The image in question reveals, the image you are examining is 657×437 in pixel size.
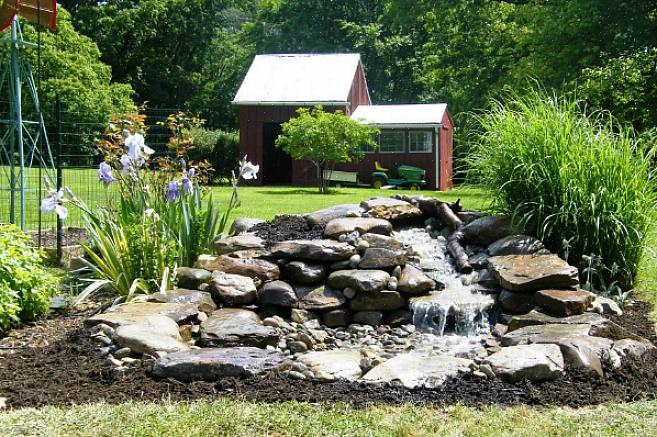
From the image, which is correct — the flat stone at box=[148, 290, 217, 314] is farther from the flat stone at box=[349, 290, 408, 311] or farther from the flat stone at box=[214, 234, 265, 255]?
the flat stone at box=[349, 290, 408, 311]

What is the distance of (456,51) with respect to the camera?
2231cm

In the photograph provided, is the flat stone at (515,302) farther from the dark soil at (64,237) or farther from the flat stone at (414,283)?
the dark soil at (64,237)

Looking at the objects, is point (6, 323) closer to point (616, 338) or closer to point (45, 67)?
point (616, 338)

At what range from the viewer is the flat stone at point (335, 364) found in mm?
4805

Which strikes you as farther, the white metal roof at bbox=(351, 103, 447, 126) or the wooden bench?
the white metal roof at bbox=(351, 103, 447, 126)

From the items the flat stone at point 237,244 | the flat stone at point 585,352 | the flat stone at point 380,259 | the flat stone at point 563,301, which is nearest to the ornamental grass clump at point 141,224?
the flat stone at point 237,244

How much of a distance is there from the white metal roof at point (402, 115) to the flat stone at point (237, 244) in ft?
55.0

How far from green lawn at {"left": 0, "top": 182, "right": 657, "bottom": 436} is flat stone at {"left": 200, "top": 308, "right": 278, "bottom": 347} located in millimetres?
1534

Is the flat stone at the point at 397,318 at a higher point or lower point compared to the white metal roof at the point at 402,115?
lower

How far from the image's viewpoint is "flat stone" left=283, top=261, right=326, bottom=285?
7.43 meters

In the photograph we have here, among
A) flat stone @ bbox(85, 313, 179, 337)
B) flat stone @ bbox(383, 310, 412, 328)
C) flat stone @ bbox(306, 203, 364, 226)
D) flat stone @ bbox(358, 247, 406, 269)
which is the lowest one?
flat stone @ bbox(383, 310, 412, 328)

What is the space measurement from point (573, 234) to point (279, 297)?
3022 mm

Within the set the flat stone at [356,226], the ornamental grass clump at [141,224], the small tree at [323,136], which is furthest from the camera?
the small tree at [323,136]

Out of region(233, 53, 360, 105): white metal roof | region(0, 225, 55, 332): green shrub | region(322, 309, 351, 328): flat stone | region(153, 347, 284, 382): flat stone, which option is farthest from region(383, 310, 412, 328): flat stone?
region(233, 53, 360, 105): white metal roof
